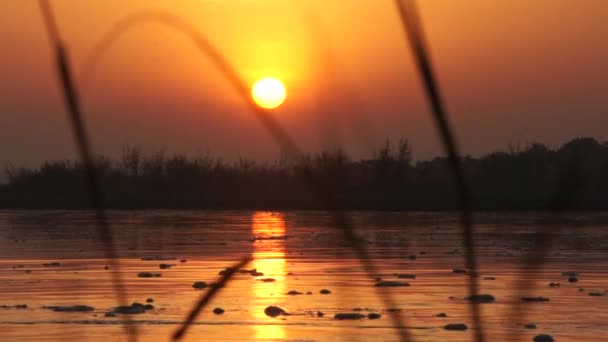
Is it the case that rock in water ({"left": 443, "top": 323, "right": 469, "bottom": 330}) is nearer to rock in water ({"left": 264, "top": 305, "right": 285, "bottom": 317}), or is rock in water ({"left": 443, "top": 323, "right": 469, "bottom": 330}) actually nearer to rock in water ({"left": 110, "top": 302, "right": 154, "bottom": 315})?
rock in water ({"left": 264, "top": 305, "right": 285, "bottom": 317})

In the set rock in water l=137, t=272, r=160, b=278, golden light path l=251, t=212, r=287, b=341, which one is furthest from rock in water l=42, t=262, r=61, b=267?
golden light path l=251, t=212, r=287, b=341

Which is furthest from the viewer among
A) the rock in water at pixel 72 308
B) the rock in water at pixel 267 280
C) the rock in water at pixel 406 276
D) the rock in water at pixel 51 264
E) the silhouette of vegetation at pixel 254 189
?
the silhouette of vegetation at pixel 254 189

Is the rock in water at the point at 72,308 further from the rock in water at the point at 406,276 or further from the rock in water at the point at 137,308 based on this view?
the rock in water at the point at 406,276

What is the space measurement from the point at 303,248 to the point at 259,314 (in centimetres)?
1189

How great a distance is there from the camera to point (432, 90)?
1.23 metres

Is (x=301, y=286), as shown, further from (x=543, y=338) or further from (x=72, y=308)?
(x=543, y=338)

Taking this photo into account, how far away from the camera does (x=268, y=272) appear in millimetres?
17938

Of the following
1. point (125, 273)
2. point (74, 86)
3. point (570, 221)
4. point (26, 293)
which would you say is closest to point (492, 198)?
point (570, 221)

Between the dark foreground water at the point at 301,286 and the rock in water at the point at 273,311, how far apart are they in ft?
0.36

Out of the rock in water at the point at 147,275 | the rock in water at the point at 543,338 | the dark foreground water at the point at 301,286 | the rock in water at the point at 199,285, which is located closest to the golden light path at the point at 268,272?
the dark foreground water at the point at 301,286

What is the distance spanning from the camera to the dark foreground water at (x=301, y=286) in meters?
10.6

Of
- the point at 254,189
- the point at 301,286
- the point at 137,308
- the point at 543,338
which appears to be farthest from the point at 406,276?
the point at 254,189

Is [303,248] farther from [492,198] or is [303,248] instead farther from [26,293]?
[492,198]

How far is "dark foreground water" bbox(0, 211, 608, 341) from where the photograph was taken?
10633 mm
